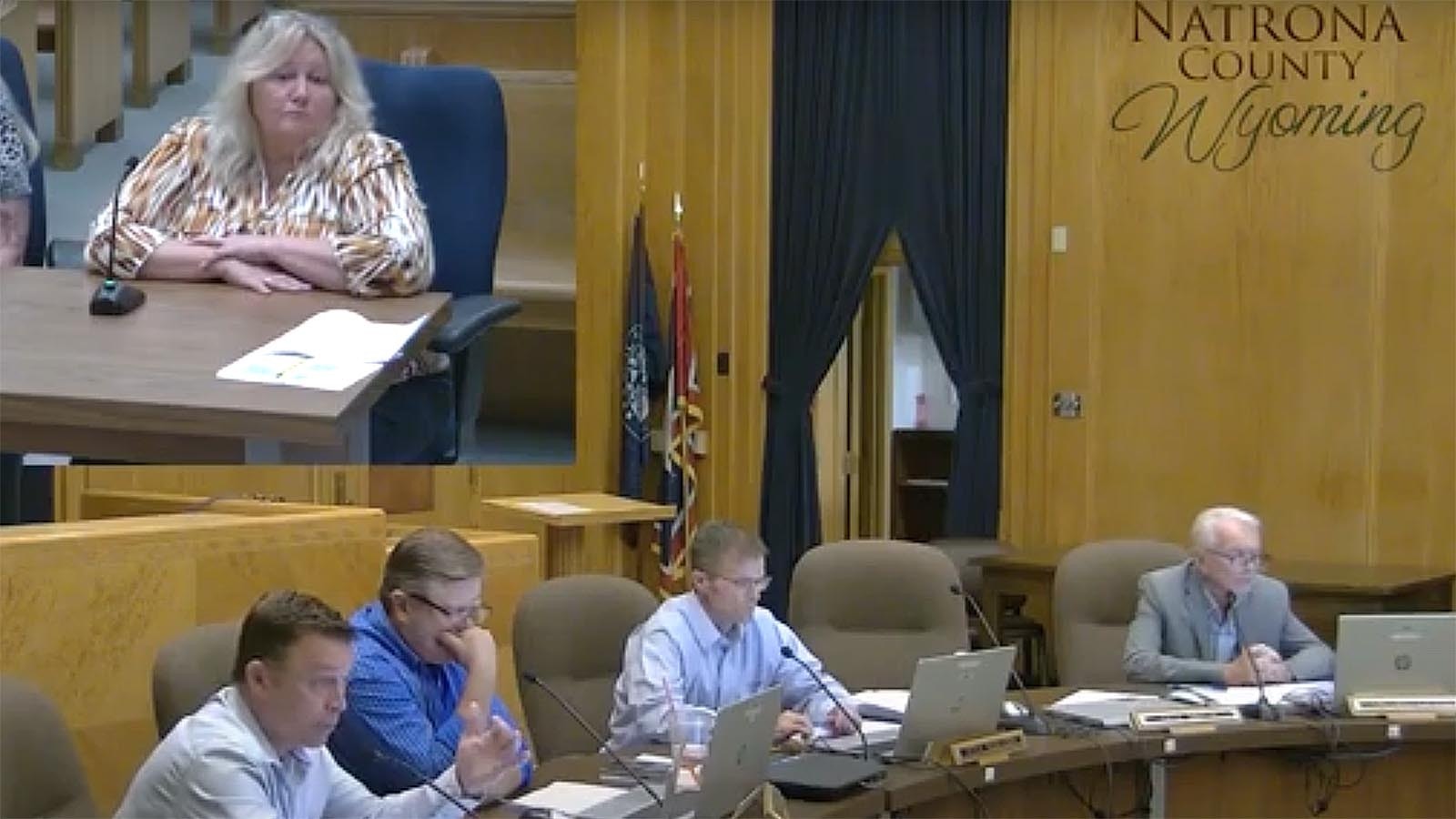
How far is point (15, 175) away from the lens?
488 centimetres

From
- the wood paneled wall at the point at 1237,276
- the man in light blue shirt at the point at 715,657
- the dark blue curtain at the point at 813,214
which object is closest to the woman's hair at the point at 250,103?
the man in light blue shirt at the point at 715,657

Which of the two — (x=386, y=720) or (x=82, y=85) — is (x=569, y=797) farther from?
(x=82, y=85)

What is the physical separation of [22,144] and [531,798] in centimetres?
224

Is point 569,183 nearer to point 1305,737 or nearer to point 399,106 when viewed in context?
point 399,106

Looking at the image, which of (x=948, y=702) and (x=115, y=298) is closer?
(x=115, y=298)

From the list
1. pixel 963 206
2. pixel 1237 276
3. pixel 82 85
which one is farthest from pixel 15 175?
pixel 1237 276

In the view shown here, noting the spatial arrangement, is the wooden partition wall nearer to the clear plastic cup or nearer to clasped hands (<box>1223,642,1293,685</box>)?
the clear plastic cup

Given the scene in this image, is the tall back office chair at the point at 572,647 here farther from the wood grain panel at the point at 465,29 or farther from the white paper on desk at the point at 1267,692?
the wood grain panel at the point at 465,29

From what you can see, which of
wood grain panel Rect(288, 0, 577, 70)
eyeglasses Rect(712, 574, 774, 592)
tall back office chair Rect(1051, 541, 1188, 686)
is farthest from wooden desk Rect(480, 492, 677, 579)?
eyeglasses Rect(712, 574, 774, 592)

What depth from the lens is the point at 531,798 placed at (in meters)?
3.65

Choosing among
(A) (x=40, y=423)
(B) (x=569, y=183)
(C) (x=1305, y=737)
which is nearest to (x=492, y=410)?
(B) (x=569, y=183)

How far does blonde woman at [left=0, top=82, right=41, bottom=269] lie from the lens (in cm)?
470

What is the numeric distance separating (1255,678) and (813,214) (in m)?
3.73

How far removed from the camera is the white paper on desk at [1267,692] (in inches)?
194
